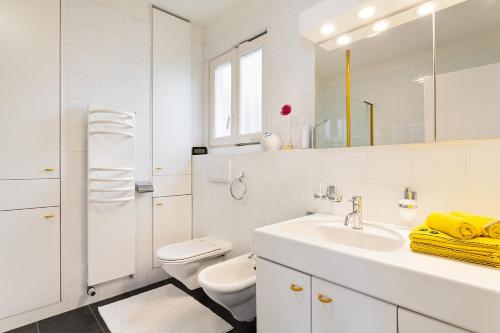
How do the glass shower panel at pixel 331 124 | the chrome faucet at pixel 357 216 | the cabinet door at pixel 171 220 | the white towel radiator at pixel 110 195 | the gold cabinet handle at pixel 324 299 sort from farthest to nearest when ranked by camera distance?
the cabinet door at pixel 171 220
the white towel radiator at pixel 110 195
the glass shower panel at pixel 331 124
the chrome faucet at pixel 357 216
the gold cabinet handle at pixel 324 299

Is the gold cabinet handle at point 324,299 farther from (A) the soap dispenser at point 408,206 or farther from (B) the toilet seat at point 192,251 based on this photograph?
(B) the toilet seat at point 192,251

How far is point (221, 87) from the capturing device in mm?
2621

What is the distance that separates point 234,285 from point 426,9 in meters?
1.75

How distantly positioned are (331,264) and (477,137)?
32.7 inches

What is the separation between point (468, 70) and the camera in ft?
3.61

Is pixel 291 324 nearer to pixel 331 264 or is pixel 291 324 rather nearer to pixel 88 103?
pixel 331 264

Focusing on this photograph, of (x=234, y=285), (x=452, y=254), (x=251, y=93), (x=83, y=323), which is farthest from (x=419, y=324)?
(x=83, y=323)

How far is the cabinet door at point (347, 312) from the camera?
82 centimetres

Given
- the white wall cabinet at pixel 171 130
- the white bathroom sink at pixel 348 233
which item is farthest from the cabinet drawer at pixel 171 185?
the white bathroom sink at pixel 348 233

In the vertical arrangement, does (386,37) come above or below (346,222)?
above

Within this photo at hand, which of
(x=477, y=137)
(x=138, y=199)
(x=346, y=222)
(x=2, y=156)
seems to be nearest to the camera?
(x=477, y=137)

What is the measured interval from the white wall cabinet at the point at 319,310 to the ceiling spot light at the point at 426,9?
1.34 metres

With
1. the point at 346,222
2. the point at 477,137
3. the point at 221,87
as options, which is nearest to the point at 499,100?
the point at 477,137

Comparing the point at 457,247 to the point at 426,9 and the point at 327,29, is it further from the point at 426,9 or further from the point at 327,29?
the point at 327,29
